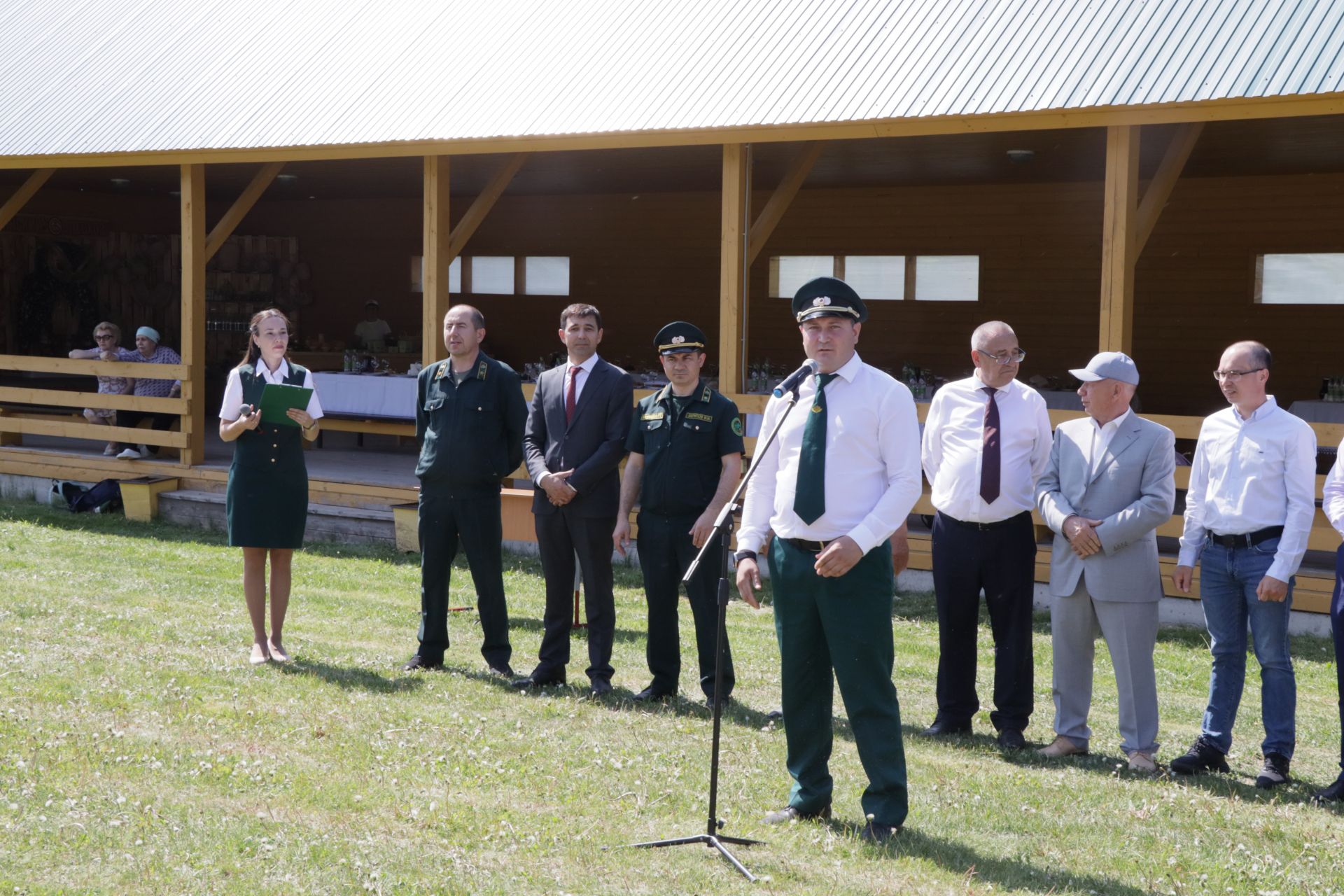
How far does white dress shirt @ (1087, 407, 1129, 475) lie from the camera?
5215 mm

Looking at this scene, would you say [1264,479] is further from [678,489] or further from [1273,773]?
[678,489]

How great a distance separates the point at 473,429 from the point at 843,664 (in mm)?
2661

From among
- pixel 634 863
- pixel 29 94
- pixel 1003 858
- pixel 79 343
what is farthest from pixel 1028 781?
pixel 79 343

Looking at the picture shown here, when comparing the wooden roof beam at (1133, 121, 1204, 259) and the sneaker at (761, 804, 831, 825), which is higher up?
the wooden roof beam at (1133, 121, 1204, 259)

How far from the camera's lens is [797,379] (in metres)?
4.12

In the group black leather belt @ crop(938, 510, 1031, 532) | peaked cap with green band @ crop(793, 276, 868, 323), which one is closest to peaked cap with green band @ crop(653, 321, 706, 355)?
black leather belt @ crop(938, 510, 1031, 532)

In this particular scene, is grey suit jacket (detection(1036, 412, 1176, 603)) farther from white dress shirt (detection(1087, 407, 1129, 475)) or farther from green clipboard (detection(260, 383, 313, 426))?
green clipboard (detection(260, 383, 313, 426))

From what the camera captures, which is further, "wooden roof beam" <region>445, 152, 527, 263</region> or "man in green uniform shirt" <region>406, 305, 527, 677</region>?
"wooden roof beam" <region>445, 152, 527, 263</region>

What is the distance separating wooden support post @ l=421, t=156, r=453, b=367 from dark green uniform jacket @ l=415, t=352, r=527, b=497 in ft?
13.1

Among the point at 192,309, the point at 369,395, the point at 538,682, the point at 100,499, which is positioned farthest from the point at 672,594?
the point at 369,395

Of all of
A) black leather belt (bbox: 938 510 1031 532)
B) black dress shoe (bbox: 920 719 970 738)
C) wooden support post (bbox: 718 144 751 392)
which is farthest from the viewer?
wooden support post (bbox: 718 144 751 392)

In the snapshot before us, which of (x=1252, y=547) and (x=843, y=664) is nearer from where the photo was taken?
(x=843, y=664)

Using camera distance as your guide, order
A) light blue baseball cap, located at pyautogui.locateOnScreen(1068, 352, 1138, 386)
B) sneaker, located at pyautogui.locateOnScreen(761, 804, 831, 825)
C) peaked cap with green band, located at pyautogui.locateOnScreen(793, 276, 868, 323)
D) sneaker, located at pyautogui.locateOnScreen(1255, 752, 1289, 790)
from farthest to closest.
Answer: light blue baseball cap, located at pyautogui.locateOnScreen(1068, 352, 1138, 386) < sneaker, located at pyautogui.locateOnScreen(1255, 752, 1289, 790) < sneaker, located at pyautogui.locateOnScreen(761, 804, 831, 825) < peaked cap with green band, located at pyautogui.locateOnScreen(793, 276, 868, 323)

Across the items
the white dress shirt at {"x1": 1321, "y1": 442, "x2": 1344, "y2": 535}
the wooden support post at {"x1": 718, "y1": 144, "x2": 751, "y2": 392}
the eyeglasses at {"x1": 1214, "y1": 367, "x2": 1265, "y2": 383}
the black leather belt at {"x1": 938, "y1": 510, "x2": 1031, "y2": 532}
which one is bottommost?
the black leather belt at {"x1": 938, "y1": 510, "x2": 1031, "y2": 532}
